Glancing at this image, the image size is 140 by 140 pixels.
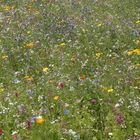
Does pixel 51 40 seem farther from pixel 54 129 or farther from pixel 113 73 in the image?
pixel 54 129

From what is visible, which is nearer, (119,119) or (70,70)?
(119,119)

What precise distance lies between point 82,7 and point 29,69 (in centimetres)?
460

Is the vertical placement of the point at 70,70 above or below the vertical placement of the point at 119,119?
above

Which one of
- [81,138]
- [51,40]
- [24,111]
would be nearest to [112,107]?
[81,138]

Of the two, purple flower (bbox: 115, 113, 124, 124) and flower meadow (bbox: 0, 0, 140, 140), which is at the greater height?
flower meadow (bbox: 0, 0, 140, 140)

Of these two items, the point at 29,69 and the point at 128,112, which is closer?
the point at 128,112

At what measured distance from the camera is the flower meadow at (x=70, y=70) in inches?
220

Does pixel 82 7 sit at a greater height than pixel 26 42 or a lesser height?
greater

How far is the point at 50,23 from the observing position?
11406 millimetres

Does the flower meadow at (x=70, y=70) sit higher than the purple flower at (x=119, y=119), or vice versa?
the flower meadow at (x=70, y=70)

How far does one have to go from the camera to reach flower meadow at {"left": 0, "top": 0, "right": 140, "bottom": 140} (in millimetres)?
5598

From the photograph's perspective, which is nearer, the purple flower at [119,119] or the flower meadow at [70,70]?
the purple flower at [119,119]

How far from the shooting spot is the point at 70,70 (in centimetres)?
801

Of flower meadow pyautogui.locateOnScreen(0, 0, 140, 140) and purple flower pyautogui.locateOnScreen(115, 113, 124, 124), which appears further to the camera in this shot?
flower meadow pyautogui.locateOnScreen(0, 0, 140, 140)
